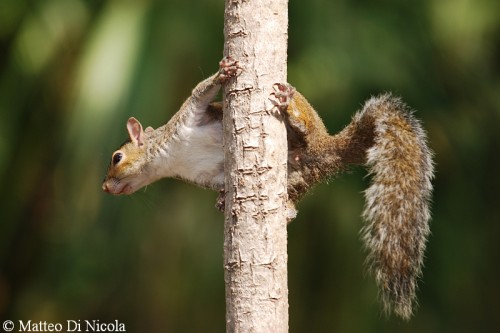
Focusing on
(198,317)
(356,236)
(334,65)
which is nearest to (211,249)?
(198,317)

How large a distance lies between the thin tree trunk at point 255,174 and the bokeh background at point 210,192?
3073 mm

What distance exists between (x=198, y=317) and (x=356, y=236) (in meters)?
1.39

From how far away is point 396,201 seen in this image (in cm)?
365

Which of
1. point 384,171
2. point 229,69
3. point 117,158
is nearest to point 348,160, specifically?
point 384,171

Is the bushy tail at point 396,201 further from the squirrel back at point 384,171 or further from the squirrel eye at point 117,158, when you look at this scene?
the squirrel eye at point 117,158

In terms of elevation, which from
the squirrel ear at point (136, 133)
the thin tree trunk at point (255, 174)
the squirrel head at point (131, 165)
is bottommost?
the thin tree trunk at point (255, 174)

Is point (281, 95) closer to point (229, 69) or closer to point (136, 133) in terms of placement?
point (229, 69)

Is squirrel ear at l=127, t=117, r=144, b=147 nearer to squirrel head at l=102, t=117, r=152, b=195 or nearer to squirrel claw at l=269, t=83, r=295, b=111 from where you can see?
squirrel head at l=102, t=117, r=152, b=195

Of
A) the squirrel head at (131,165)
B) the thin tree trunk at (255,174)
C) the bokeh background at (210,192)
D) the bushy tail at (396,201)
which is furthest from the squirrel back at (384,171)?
the bokeh background at (210,192)

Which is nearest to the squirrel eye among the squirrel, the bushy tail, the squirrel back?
the squirrel

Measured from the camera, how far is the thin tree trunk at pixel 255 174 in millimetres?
3158

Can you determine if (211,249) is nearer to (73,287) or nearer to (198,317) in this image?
(198,317)

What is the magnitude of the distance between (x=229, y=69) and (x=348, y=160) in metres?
0.98

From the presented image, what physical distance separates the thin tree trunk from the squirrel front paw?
2 cm
